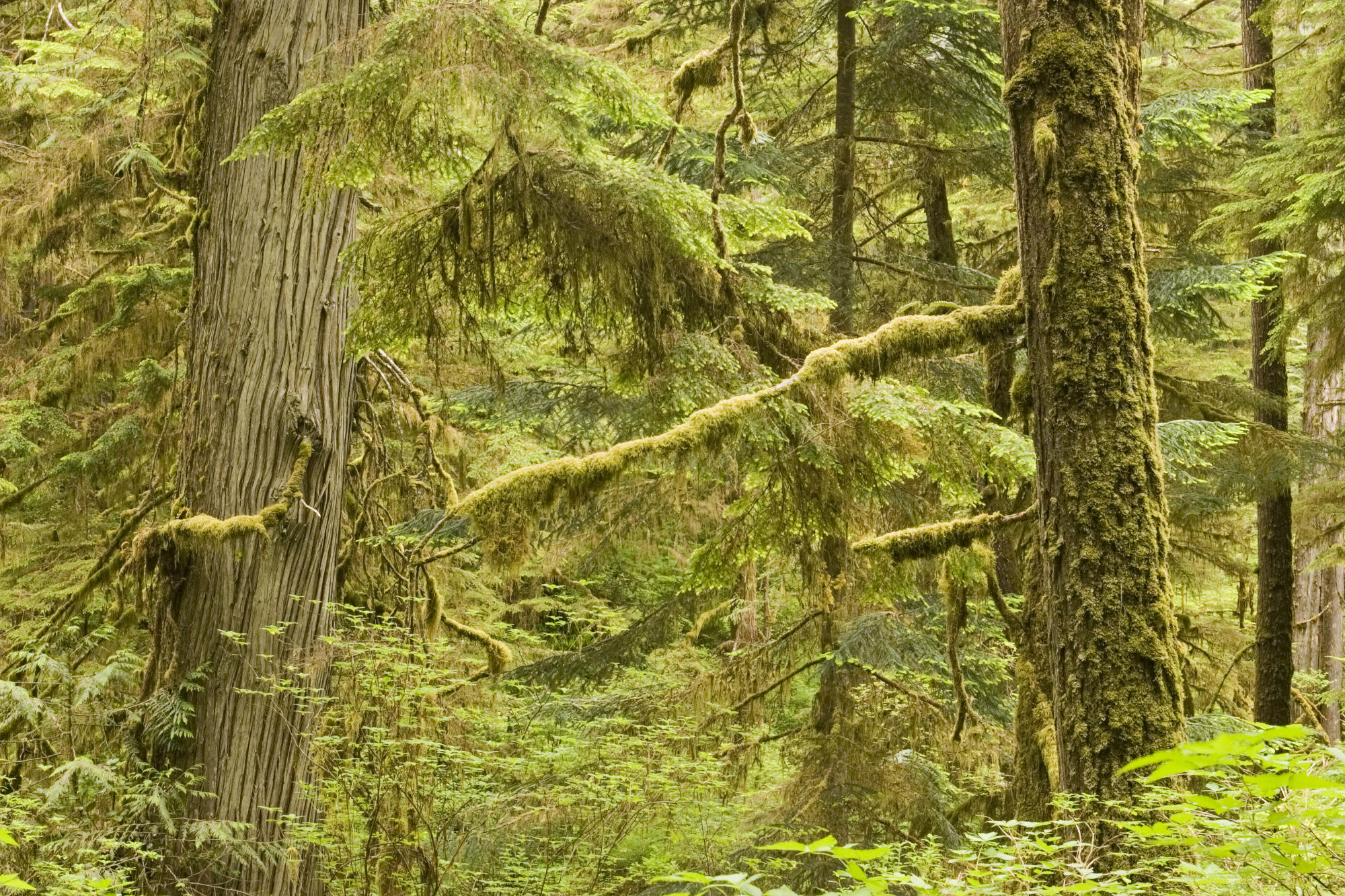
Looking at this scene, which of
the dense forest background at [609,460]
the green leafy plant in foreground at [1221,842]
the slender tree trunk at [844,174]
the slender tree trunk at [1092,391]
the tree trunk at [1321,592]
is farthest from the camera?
the tree trunk at [1321,592]

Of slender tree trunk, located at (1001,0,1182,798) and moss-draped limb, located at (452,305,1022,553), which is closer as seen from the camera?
slender tree trunk, located at (1001,0,1182,798)

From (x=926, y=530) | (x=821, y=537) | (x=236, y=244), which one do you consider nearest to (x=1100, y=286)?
(x=926, y=530)

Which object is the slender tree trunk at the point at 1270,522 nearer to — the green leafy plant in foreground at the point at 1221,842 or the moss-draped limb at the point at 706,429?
the moss-draped limb at the point at 706,429

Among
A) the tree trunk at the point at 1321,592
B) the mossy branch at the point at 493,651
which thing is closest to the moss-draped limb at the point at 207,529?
the mossy branch at the point at 493,651

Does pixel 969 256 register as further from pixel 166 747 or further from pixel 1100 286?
pixel 166 747

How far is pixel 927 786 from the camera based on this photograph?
7418 mm

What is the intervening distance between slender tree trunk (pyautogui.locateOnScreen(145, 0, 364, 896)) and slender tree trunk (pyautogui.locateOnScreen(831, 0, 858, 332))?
409 cm

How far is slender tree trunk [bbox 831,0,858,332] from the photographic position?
816 centimetres

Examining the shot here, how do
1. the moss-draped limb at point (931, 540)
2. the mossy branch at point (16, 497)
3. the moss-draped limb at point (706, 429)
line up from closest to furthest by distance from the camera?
1. the moss-draped limb at point (706, 429)
2. the moss-draped limb at point (931, 540)
3. the mossy branch at point (16, 497)

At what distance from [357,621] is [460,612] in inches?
192

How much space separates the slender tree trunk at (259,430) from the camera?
486 centimetres

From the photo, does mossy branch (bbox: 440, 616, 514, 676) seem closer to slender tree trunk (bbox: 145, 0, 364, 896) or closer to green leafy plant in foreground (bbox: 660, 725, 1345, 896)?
slender tree trunk (bbox: 145, 0, 364, 896)

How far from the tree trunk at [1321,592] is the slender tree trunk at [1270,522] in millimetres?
3649

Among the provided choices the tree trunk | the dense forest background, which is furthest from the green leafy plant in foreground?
the tree trunk
